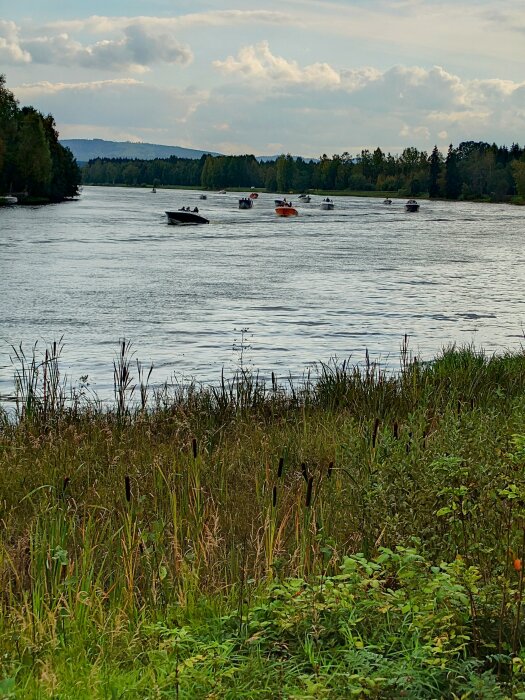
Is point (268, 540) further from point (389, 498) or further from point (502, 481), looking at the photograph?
point (502, 481)

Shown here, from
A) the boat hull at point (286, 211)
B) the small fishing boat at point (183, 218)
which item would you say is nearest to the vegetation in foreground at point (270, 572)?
the small fishing boat at point (183, 218)

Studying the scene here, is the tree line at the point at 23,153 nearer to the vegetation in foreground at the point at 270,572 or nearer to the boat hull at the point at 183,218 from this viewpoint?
the boat hull at the point at 183,218

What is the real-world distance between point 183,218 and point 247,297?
189 feet

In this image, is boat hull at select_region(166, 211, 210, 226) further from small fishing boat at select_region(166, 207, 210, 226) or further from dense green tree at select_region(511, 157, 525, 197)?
dense green tree at select_region(511, 157, 525, 197)

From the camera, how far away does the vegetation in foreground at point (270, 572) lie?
398 centimetres

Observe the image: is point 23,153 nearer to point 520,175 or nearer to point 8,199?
point 8,199

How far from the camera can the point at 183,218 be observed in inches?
3553

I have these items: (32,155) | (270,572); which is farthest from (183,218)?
(270,572)

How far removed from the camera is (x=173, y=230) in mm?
81875

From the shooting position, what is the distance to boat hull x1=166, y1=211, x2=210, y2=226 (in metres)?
89.6

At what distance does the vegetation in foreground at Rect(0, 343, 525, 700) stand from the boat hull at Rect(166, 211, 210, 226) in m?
81.6

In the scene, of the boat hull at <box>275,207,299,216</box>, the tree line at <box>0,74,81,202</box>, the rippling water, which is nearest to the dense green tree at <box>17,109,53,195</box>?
the tree line at <box>0,74,81,202</box>

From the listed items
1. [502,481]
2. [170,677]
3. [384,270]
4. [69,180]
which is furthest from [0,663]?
[69,180]

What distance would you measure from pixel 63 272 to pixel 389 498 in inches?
1511
